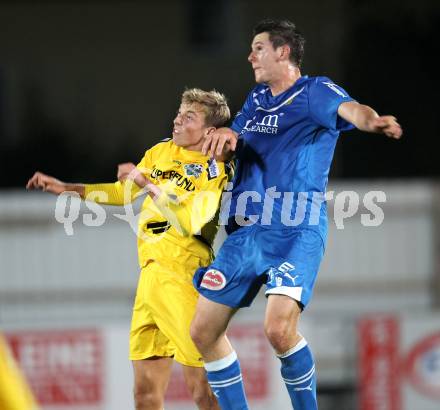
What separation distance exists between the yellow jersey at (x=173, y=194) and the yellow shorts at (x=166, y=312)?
0.05 m

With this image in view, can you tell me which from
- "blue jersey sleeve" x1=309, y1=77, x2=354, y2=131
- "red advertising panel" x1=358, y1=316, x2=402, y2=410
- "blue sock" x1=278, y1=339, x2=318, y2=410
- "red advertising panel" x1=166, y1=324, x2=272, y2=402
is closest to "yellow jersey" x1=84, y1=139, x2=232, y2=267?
"blue jersey sleeve" x1=309, y1=77, x2=354, y2=131

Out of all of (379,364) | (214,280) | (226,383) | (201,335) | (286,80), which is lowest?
(379,364)

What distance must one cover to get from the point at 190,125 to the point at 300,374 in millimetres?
1246

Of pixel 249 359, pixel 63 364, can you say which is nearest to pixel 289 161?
pixel 249 359

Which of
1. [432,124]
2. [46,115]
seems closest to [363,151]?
[432,124]

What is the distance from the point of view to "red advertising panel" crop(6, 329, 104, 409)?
9258 mm

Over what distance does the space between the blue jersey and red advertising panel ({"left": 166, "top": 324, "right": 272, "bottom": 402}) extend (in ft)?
14.4

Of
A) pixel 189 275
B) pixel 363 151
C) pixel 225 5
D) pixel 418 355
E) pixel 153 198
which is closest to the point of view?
pixel 153 198

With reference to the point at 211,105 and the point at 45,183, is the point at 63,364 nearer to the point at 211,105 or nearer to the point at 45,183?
the point at 45,183

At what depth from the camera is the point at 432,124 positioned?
48.5 feet

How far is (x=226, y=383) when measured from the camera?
4.83 meters

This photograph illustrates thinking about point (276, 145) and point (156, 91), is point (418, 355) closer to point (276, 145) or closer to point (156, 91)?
point (276, 145)

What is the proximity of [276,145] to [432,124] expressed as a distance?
1023cm

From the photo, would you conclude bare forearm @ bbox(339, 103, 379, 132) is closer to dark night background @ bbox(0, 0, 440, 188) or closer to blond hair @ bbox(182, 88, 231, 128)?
blond hair @ bbox(182, 88, 231, 128)
